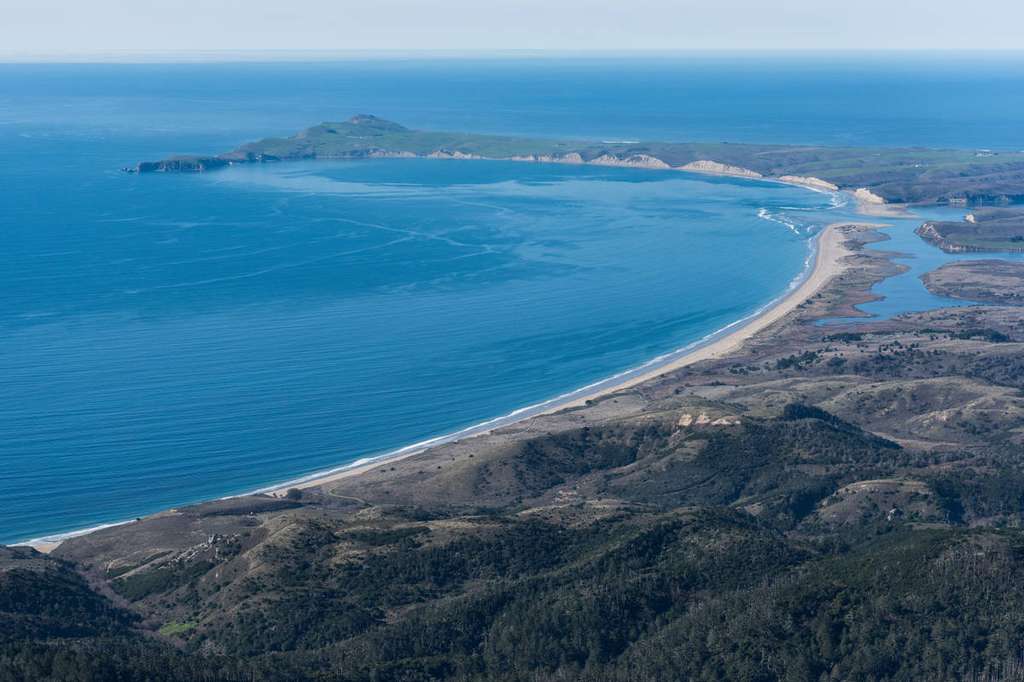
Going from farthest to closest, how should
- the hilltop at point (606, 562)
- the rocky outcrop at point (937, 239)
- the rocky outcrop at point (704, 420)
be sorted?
the rocky outcrop at point (937, 239) < the rocky outcrop at point (704, 420) < the hilltop at point (606, 562)

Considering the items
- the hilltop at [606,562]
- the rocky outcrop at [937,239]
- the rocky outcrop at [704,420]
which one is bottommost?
the hilltop at [606,562]

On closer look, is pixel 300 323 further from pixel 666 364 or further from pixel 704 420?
pixel 704 420

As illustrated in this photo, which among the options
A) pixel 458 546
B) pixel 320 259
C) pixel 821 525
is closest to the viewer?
pixel 458 546

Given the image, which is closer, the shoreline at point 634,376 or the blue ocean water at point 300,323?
the shoreline at point 634,376

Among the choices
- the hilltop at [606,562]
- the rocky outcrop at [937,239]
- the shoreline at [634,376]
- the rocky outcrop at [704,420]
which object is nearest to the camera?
the hilltop at [606,562]

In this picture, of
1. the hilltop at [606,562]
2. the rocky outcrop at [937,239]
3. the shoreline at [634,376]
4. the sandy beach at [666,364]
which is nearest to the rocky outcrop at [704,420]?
the hilltop at [606,562]

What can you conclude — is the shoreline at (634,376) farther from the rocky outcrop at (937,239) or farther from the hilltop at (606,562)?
the rocky outcrop at (937,239)

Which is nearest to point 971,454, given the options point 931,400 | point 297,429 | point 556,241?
point 931,400

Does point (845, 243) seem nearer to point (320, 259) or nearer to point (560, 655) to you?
point (320, 259)

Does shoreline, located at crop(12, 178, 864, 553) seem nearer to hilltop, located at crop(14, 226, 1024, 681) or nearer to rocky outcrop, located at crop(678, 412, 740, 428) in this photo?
hilltop, located at crop(14, 226, 1024, 681)
